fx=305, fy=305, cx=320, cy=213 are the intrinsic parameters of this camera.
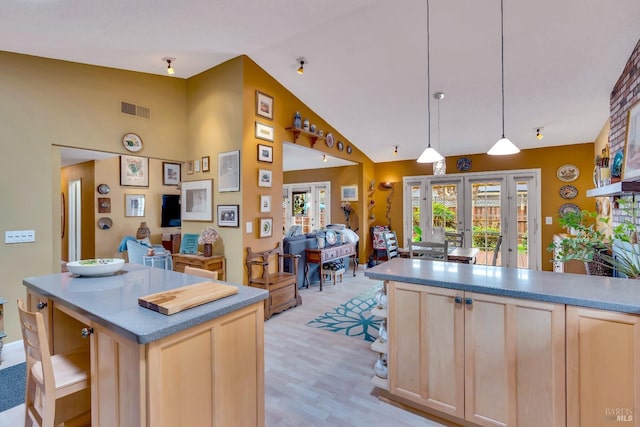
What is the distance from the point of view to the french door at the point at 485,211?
5.76 metres

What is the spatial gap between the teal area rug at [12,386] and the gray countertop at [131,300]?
3.30 ft

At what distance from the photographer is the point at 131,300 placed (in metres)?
1.50

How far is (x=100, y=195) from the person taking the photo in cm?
570

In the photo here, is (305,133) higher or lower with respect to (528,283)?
higher

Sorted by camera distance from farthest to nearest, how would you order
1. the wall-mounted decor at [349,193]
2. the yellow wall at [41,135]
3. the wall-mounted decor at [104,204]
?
the wall-mounted decor at [349,193] → the wall-mounted decor at [104,204] → the yellow wall at [41,135]

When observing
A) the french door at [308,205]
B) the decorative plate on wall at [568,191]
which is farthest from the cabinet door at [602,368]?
the french door at [308,205]

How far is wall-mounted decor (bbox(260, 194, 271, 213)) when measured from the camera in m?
4.06

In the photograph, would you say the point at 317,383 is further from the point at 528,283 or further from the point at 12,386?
the point at 12,386

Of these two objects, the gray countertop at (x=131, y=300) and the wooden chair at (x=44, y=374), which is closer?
the gray countertop at (x=131, y=300)

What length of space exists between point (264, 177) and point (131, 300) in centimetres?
276

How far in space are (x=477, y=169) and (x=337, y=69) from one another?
3.84 meters

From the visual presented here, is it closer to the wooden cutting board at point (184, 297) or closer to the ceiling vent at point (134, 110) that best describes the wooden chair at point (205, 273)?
the wooden cutting board at point (184, 297)

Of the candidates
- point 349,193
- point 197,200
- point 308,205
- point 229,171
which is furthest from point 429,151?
point 308,205

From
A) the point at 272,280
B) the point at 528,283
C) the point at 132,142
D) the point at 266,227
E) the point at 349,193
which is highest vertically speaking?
the point at 132,142
